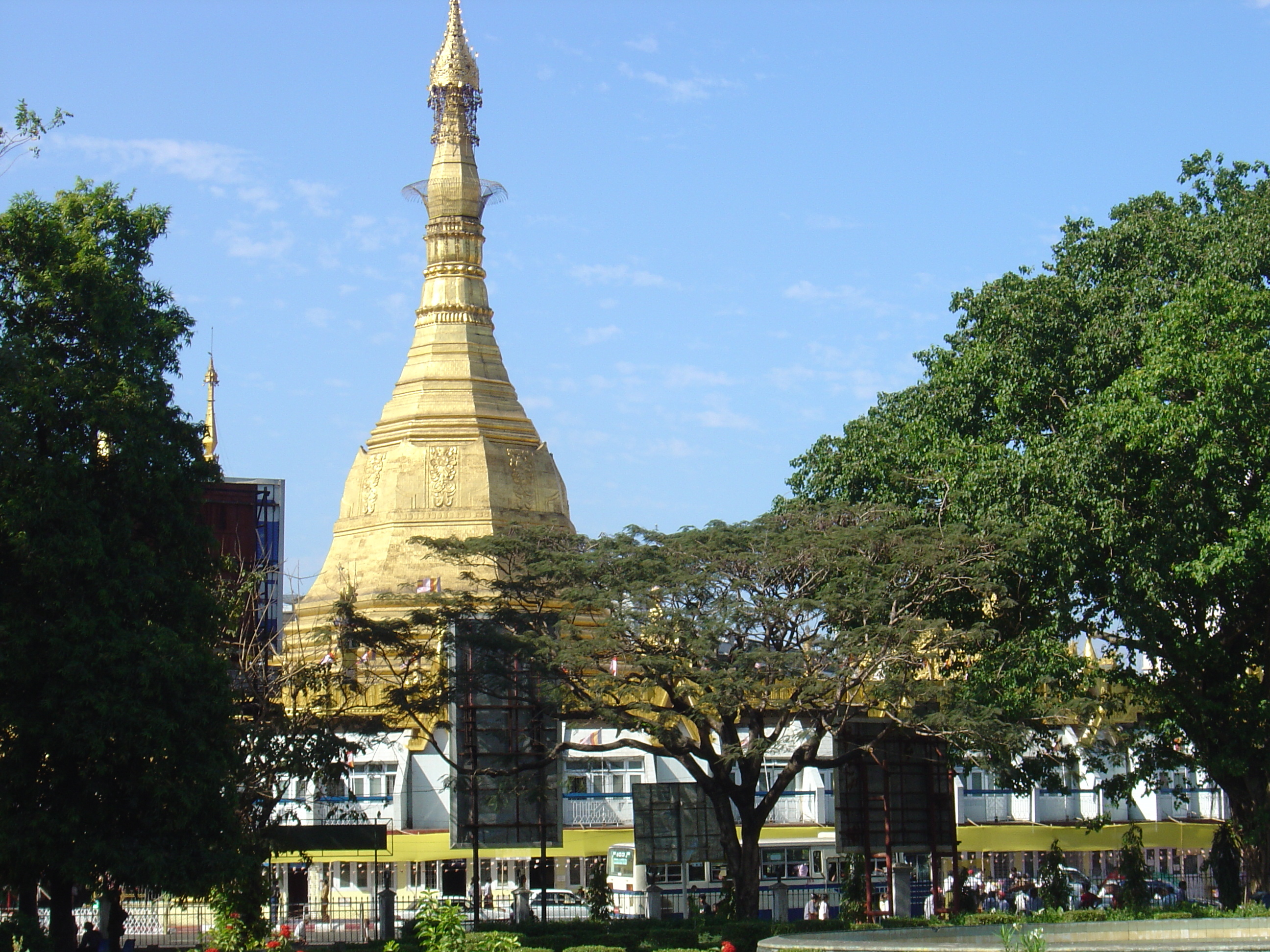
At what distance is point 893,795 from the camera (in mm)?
34906

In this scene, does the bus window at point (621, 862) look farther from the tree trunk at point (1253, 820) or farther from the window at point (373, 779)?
the tree trunk at point (1253, 820)

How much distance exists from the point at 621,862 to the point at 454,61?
30981 mm

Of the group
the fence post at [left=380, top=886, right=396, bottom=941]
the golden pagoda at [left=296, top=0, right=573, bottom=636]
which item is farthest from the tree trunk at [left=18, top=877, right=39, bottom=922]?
the golden pagoda at [left=296, top=0, right=573, bottom=636]

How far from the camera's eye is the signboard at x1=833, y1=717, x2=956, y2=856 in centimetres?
3394

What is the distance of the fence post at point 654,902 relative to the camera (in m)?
34.5

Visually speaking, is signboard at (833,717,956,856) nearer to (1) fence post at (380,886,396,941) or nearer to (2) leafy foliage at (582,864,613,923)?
(2) leafy foliage at (582,864,613,923)

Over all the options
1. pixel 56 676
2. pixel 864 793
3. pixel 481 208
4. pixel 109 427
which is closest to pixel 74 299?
pixel 109 427

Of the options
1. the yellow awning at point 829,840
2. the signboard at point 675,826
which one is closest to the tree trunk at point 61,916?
the signboard at point 675,826

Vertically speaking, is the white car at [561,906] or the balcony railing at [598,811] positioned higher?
the balcony railing at [598,811]

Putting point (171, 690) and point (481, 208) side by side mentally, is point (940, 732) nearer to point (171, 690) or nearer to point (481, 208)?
point (171, 690)

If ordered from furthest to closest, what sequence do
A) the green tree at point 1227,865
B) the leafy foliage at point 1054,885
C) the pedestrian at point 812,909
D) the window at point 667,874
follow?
1. the window at point 667,874
2. the pedestrian at point 812,909
3. the leafy foliage at point 1054,885
4. the green tree at point 1227,865

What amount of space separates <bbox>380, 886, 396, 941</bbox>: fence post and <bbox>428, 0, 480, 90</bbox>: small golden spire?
118ft

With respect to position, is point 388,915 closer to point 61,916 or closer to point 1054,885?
point 61,916

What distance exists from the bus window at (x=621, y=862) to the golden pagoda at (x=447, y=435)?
1244cm
